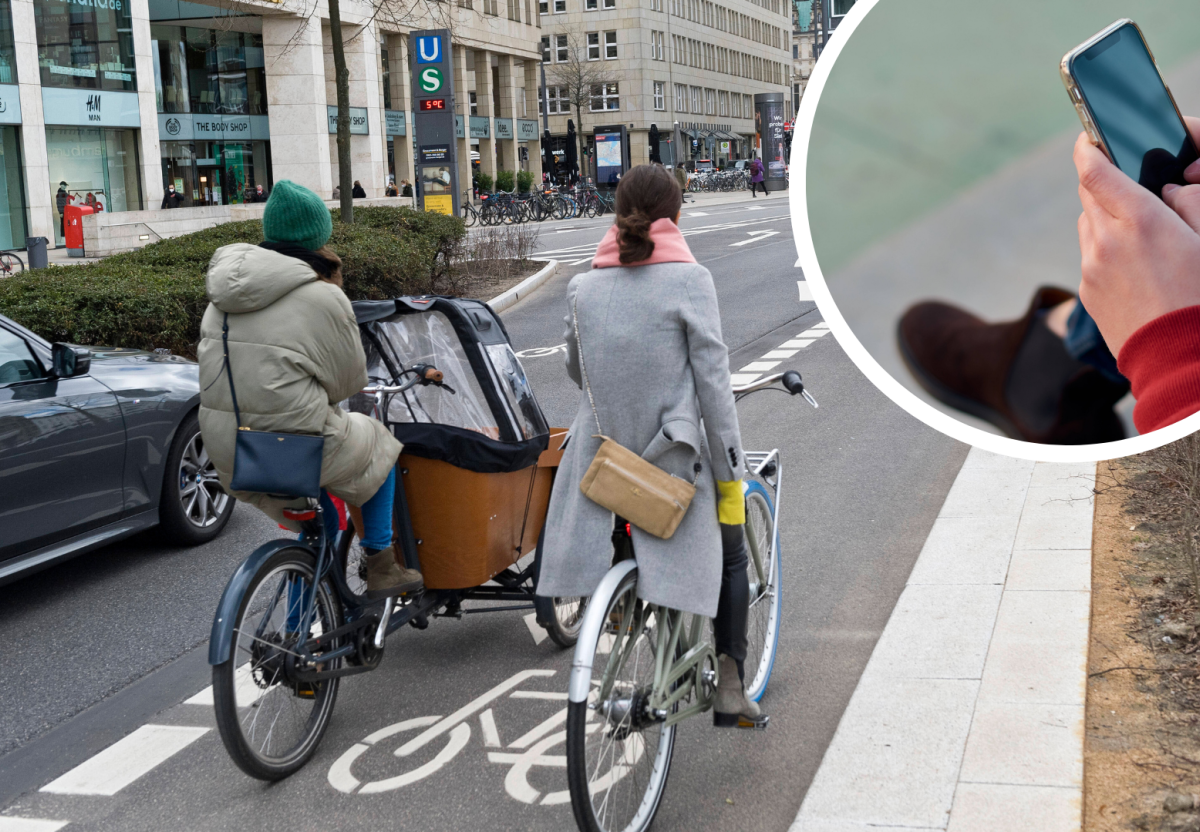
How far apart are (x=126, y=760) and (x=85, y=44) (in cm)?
3417

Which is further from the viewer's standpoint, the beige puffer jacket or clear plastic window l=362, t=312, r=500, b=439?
clear plastic window l=362, t=312, r=500, b=439

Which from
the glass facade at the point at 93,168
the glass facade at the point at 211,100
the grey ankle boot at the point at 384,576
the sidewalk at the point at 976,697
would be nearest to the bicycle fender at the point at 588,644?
the sidewalk at the point at 976,697

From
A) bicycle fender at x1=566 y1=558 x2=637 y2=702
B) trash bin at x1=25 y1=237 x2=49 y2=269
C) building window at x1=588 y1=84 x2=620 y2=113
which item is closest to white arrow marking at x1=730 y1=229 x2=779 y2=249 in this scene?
trash bin at x1=25 y1=237 x2=49 y2=269

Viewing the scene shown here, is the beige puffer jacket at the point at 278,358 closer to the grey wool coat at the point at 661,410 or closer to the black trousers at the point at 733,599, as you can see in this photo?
the grey wool coat at the point at 661,410

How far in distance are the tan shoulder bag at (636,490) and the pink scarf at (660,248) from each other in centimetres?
51

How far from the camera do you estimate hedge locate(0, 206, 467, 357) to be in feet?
31.0

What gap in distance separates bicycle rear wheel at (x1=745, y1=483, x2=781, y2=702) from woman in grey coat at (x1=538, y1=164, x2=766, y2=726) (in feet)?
2.19

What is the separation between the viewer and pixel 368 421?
13.4ft

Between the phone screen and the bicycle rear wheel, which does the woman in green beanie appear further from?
the phone screen

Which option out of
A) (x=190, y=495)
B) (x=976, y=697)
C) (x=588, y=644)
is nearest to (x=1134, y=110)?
(x=588, y=644)

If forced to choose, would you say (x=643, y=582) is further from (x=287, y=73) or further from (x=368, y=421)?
(x=287, y=73)

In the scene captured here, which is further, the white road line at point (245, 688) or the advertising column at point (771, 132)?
the advertising column at point (771, 132)

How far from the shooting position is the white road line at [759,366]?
38.4 ft

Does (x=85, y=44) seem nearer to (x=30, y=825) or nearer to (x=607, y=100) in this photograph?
(x=30, y=825)
